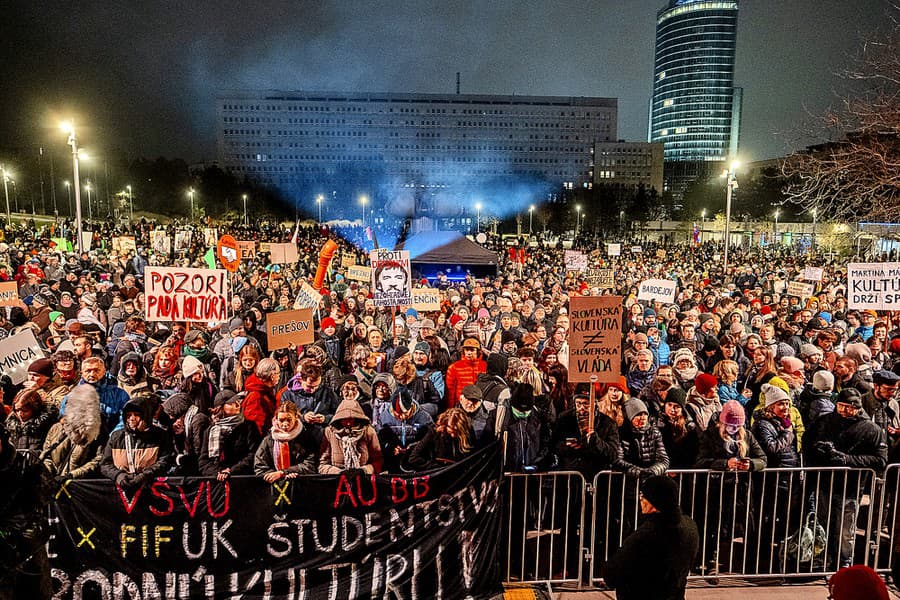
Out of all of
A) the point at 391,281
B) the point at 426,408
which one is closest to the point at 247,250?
the point at 391,281

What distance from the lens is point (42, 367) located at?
5848 mm

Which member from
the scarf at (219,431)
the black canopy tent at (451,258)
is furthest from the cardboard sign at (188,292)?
the black canopy tent at (451,258)

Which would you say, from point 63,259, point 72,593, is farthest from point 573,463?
point 63,259

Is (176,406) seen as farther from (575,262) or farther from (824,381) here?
(575,262)

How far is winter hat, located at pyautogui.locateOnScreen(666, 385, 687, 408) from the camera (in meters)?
5.49

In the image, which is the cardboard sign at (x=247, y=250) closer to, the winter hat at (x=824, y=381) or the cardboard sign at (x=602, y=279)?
the cardboard sign at (x=602, y=279)

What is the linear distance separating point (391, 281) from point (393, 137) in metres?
137

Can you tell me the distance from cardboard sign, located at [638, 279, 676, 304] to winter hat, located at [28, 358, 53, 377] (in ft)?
32.8

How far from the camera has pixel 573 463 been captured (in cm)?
501

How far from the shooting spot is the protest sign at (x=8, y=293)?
9742mm

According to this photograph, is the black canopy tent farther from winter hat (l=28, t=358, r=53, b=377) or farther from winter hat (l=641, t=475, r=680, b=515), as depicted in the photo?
winter hat (l=641, t=475, r=680, b=515)

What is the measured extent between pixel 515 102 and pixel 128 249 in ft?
436

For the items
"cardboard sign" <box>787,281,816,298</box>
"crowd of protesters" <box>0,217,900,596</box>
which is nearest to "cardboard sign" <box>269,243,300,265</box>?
"crowd of protesters" <box>0,217,900,596</box>

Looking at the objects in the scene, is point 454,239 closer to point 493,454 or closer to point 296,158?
point 493,454
